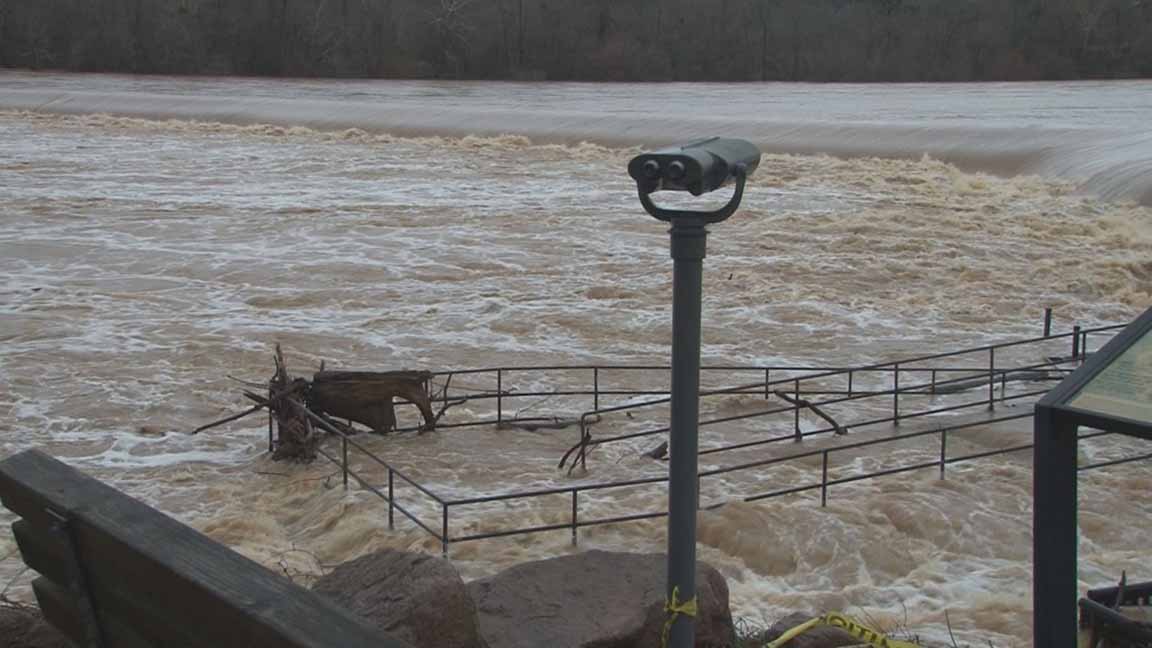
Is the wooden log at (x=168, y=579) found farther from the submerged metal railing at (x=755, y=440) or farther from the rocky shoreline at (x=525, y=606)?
the submerged metal railing at (x=755, y=440)

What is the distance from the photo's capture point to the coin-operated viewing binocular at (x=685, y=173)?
3.15 metres

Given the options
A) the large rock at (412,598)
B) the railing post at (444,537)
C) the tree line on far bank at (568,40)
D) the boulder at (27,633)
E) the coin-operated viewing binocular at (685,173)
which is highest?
the tree line on far bank at (568,40)

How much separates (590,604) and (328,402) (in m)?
5.76

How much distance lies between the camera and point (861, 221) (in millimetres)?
22781

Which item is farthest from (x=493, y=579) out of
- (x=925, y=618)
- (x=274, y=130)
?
(x=274, y=130)

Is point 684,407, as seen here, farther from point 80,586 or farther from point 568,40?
point 568,40

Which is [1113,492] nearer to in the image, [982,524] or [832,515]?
[982,524]

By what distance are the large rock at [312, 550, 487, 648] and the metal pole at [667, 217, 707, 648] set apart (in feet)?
3.84

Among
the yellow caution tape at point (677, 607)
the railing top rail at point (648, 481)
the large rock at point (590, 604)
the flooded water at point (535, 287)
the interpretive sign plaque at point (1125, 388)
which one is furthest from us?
the flooded water at point (535, 287)

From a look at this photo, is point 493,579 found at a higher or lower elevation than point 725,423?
higher

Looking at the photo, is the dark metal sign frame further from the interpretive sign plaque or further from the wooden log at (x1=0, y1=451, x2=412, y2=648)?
the wooden log at (x1=0, y1=451, x2=412, y2=648)

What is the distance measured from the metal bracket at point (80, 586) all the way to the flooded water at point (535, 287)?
4.66 metres

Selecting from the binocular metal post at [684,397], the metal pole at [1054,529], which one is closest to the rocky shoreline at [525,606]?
the binocular metal post at [684,397]

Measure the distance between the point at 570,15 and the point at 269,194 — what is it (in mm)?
37419
